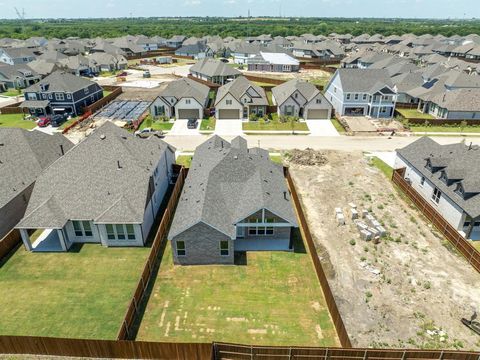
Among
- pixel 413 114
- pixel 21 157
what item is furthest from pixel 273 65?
pixel 21 157

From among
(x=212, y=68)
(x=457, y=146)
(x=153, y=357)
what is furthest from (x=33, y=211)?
(x=212, y=68)

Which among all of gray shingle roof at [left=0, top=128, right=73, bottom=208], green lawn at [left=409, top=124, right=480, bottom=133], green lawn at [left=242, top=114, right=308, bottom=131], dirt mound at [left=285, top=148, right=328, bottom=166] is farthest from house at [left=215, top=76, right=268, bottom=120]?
gray shingle roof at [left=0, top=128, right=73, bottom=208]

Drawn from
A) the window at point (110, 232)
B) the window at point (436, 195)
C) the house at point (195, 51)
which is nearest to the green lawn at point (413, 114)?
the window at point (436, 195)

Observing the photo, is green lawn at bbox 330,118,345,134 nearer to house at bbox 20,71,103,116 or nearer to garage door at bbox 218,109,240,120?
garage door at bbox 218,109,240,120

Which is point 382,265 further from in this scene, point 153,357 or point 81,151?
point 81,151

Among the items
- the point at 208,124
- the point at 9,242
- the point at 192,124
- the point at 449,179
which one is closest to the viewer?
the point at 9,242

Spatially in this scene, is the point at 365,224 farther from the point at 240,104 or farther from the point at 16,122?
the point at 16,122
